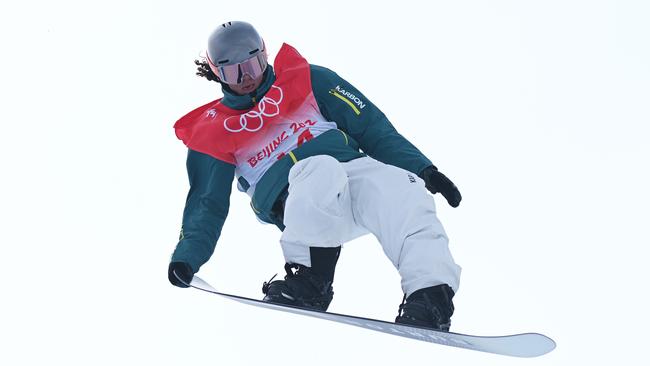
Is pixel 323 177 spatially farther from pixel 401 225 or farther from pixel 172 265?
pixel 172 265

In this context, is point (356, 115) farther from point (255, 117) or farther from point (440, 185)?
point (440, 185)

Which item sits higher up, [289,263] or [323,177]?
[323,177]

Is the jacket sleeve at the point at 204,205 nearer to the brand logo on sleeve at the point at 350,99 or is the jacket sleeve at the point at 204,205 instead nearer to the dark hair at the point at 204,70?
the dark hair at the point at 204,70

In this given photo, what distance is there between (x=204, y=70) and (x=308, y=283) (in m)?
1.73

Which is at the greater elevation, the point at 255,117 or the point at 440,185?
the point at 255,117

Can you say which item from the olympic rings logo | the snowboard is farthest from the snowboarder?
the snowboard

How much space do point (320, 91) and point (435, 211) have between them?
1.26m

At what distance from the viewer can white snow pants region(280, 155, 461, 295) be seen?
509 centimetres

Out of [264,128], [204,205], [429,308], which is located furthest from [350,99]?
[429,308]

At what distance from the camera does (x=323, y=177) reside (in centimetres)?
537

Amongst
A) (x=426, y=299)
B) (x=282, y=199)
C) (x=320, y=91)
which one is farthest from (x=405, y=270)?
(x=320, y=91)

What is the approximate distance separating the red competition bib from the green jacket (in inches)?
2.2

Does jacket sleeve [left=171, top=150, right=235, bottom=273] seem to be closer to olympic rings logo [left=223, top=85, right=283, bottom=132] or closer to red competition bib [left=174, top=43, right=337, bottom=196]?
red competition bib [left=174, top=43, right=337, bottom=196]

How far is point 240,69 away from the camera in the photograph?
6047 mm
